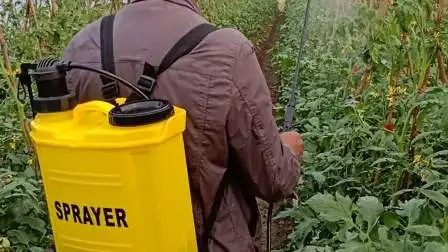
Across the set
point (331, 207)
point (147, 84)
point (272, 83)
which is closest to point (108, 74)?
point (147, 84)

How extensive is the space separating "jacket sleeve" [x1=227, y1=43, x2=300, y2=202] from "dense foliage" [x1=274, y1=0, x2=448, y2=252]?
33 centimetres

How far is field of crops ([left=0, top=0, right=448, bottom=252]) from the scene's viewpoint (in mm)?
2377

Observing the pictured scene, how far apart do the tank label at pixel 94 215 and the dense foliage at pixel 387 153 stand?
0.79m

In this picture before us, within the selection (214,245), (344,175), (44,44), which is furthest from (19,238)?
(44,44)

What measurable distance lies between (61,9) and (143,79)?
4.60 m

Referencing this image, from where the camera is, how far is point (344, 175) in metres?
3.48

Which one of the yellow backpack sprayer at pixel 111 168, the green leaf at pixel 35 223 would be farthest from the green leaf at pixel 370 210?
the green leaf at pixel 35 223

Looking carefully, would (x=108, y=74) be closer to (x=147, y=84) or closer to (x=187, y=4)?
(x=147, y=84)

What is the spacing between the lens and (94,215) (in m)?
1.68

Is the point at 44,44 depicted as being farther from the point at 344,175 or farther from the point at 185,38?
the point at 185,38

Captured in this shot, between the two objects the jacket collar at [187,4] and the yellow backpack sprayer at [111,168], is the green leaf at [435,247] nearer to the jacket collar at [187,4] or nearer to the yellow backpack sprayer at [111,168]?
the yellow backpack sprayer at [111,168]

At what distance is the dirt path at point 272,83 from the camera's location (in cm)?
391

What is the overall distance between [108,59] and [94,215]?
439 mm

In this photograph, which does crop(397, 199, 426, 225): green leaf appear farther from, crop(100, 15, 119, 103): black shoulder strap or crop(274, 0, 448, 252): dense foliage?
crop(100, 15, 119, 103): black shoulder strap
